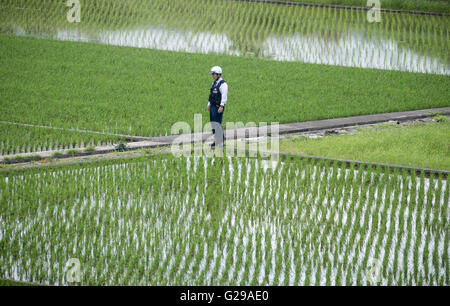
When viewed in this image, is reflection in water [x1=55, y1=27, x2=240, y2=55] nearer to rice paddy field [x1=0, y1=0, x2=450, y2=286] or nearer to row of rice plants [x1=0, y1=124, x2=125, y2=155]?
rice paddy field [x1=0, y1=0, x2=450, y2=286]

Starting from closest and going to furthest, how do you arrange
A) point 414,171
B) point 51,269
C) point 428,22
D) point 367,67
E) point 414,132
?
point 51,269 → point 414,171 → point 414,132 → point 367,67 → point 428,22

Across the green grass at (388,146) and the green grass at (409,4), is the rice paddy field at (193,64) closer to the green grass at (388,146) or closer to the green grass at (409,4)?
the green grass at (409,4)

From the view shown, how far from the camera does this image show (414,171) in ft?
27.4

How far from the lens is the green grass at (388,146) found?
28.9 feet

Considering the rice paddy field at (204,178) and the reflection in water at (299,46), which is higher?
the reflection in water at (299,46)

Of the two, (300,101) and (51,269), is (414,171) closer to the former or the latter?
(300,101)

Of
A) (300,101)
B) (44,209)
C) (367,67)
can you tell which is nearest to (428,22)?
(367,67)

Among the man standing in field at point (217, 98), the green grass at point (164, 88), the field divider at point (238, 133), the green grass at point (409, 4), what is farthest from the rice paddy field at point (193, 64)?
the man standing in field at point (217, 98)

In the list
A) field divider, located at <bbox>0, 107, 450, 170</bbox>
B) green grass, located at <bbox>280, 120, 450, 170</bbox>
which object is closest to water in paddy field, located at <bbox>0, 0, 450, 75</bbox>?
field divider, located at <bbox>0, 107, 450, 170</bbox>

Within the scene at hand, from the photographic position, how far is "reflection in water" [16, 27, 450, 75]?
14.8 meters

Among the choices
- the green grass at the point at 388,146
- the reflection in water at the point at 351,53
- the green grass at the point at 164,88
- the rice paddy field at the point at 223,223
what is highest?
the reflection in water at the point at 351,53

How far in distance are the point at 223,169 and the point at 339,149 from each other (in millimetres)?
1739

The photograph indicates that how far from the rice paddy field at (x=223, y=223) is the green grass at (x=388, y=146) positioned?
1.39 feet

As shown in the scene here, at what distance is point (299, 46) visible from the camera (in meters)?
15.8
